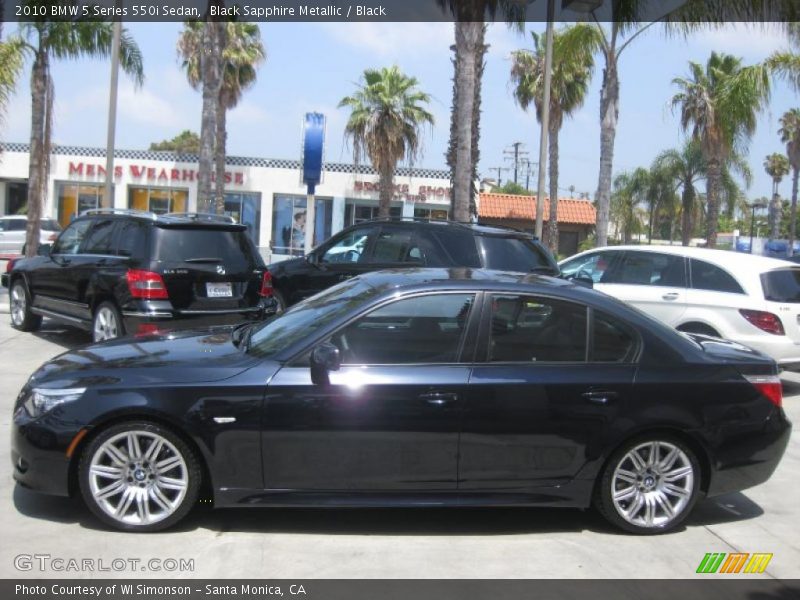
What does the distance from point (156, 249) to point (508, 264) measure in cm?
374

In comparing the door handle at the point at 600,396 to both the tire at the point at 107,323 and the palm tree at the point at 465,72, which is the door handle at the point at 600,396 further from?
the palm tree at the point at 465,72

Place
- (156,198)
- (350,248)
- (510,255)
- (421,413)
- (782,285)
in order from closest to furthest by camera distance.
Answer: (421,413) → (510,255) → (782,285) → (350,248) → (156,198)

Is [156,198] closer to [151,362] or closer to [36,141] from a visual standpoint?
[36,141]

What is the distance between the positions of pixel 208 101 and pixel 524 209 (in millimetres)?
20360

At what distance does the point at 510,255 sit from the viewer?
8.73 metres

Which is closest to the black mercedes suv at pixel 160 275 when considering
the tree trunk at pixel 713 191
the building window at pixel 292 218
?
the building window at pixel 292 218

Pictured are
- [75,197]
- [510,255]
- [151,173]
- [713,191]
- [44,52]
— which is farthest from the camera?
[75,197]

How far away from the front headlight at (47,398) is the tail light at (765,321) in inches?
286

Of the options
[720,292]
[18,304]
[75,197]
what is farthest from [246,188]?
[720,292]

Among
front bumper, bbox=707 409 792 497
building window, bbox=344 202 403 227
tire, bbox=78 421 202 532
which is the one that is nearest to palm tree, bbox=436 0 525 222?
front bumper, bbox=707 409 792 497

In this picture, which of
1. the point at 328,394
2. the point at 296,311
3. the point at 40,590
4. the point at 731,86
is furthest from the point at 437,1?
the point at 40,590

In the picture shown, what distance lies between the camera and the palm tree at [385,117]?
3022cm

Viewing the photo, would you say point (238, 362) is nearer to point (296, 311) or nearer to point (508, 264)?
point (296, 311)

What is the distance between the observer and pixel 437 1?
16.2 meters
